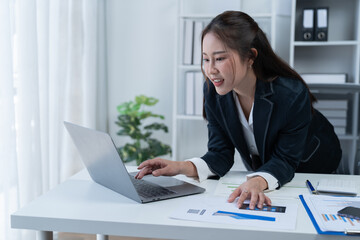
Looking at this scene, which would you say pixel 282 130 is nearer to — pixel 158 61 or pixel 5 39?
pixel 5 39

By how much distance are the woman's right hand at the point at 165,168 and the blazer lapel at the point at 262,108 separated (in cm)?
28

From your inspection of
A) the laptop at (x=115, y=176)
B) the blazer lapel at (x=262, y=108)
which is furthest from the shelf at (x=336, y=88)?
the laptop at (x=115, y=176)

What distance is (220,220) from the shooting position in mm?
959

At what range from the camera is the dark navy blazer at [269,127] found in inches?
53.9

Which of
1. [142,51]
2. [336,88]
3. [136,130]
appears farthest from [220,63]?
[142,51]

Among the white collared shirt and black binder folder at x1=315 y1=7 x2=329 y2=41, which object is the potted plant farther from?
the white collared shirt

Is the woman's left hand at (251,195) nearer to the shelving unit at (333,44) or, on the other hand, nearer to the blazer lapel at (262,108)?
the blazer lapel at (262,108)

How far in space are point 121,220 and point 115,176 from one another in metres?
0.17

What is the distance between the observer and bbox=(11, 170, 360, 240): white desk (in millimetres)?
918

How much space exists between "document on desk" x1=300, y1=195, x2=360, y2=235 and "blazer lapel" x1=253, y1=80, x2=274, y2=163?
1.08 feet

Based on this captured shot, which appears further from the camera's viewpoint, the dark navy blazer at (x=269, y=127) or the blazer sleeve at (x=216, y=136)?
the blazer sleeve at (x=216, y=136)

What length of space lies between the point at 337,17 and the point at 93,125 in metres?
1.95

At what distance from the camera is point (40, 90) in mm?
2297

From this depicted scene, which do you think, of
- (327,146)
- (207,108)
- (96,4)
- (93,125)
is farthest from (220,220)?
(96,4)
